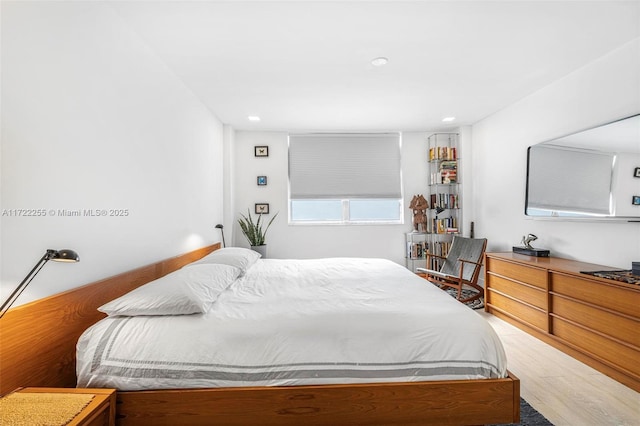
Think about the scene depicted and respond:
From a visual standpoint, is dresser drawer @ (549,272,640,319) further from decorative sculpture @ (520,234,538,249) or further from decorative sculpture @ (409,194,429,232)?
decorative sculpture @ (409,194,429,232)

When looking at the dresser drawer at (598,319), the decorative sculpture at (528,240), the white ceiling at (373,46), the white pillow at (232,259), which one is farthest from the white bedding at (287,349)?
the decorative sculpture at (528,240)

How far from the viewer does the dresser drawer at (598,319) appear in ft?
Answer: 6.77

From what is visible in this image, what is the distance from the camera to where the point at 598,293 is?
2.29m

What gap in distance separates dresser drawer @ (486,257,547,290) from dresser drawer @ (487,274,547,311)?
0.16ft

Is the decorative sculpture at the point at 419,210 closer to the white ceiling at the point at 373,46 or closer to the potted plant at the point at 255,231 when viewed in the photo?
the white ceiling at the point at 373,46

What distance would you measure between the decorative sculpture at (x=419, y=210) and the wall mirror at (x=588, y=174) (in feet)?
4.69

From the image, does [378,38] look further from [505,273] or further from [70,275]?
[505,273]

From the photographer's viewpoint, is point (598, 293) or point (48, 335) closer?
point (48, 335)

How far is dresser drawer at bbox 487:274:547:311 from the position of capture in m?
2.83

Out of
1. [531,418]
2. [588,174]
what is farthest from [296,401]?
[588,174]

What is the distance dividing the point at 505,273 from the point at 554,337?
79cm

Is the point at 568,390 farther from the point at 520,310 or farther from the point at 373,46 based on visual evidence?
the point at 373,46

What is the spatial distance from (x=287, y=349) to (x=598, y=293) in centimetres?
246

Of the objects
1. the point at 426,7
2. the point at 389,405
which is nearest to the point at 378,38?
the point at 426,7
